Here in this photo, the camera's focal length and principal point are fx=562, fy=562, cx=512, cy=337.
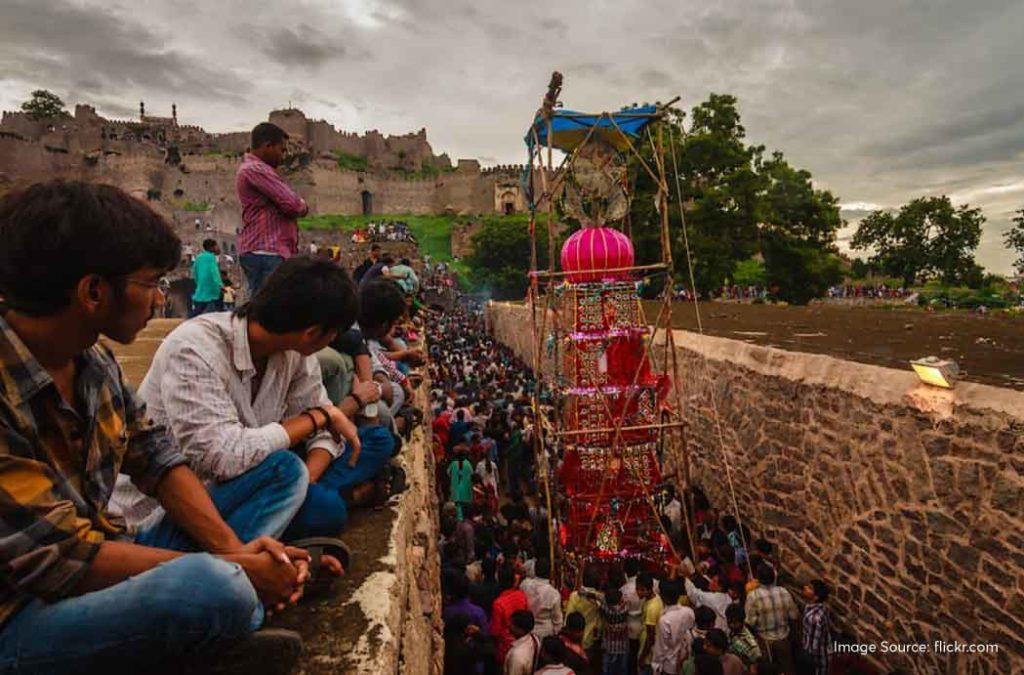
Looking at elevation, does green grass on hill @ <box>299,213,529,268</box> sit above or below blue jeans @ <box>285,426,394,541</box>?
above

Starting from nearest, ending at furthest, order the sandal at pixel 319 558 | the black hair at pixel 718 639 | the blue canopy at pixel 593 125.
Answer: the sandal at pixel 319 558 → the black hair at pixel 718 639 → the blue canopy at pixel 593 125

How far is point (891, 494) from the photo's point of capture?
4.23 metres

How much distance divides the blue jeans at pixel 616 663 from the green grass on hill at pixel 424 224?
168 feet

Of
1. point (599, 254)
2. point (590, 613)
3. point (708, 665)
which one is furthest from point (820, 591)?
point (599, 254)

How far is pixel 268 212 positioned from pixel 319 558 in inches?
132

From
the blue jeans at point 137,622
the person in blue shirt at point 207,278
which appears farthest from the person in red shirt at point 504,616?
the person in blue shirt at point 207,278

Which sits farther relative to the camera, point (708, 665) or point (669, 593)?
point (669, 593)

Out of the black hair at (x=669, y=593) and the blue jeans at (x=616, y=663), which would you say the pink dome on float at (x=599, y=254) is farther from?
the blue jeans at (x=616, y=663)

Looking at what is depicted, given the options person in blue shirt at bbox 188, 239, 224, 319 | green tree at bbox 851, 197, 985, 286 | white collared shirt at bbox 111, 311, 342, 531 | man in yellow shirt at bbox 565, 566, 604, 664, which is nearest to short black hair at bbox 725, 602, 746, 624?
man in yellow shirt at bbox 565, 566, 604, 664

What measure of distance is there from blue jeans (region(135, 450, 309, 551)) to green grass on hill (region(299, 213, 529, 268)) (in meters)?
53.3

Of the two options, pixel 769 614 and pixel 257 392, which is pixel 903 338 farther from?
pixel 257 392

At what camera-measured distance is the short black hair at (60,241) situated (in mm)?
1206

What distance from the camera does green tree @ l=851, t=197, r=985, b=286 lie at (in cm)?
3266

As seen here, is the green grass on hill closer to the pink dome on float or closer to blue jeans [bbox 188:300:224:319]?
blue jeans [bbox 188:300:224:319]
